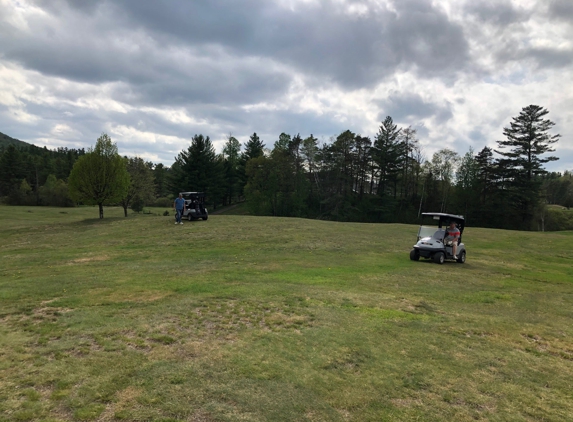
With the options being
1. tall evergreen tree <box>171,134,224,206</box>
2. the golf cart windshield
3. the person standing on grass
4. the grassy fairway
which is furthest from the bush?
the golf cart windshield

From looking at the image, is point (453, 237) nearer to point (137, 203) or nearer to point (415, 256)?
point (415, 256)

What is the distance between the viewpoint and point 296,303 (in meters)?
7.92

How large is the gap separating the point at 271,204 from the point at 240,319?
2177 inches

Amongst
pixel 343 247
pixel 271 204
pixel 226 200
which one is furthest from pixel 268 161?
pixel 343 247

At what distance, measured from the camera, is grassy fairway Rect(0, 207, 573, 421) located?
3.88 meters

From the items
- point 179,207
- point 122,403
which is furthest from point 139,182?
point 122,403

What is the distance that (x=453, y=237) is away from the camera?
51.2ft

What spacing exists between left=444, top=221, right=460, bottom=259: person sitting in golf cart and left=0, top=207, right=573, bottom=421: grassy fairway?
2541 millimetres

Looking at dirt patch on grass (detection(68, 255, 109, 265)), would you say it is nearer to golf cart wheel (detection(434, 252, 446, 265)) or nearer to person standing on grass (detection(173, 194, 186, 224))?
person standing on grass (detection(173, 194, 186, 224))

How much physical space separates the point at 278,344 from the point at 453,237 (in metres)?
12.8

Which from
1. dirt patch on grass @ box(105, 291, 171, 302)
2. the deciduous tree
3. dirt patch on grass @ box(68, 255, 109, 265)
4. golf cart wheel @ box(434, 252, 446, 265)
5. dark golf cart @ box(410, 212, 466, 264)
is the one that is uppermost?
the deciduous tree

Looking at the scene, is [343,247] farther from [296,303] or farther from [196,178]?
[196,178]

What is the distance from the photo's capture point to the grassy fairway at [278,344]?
12.7 feet

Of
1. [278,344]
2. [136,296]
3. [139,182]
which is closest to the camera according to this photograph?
[278,344]
